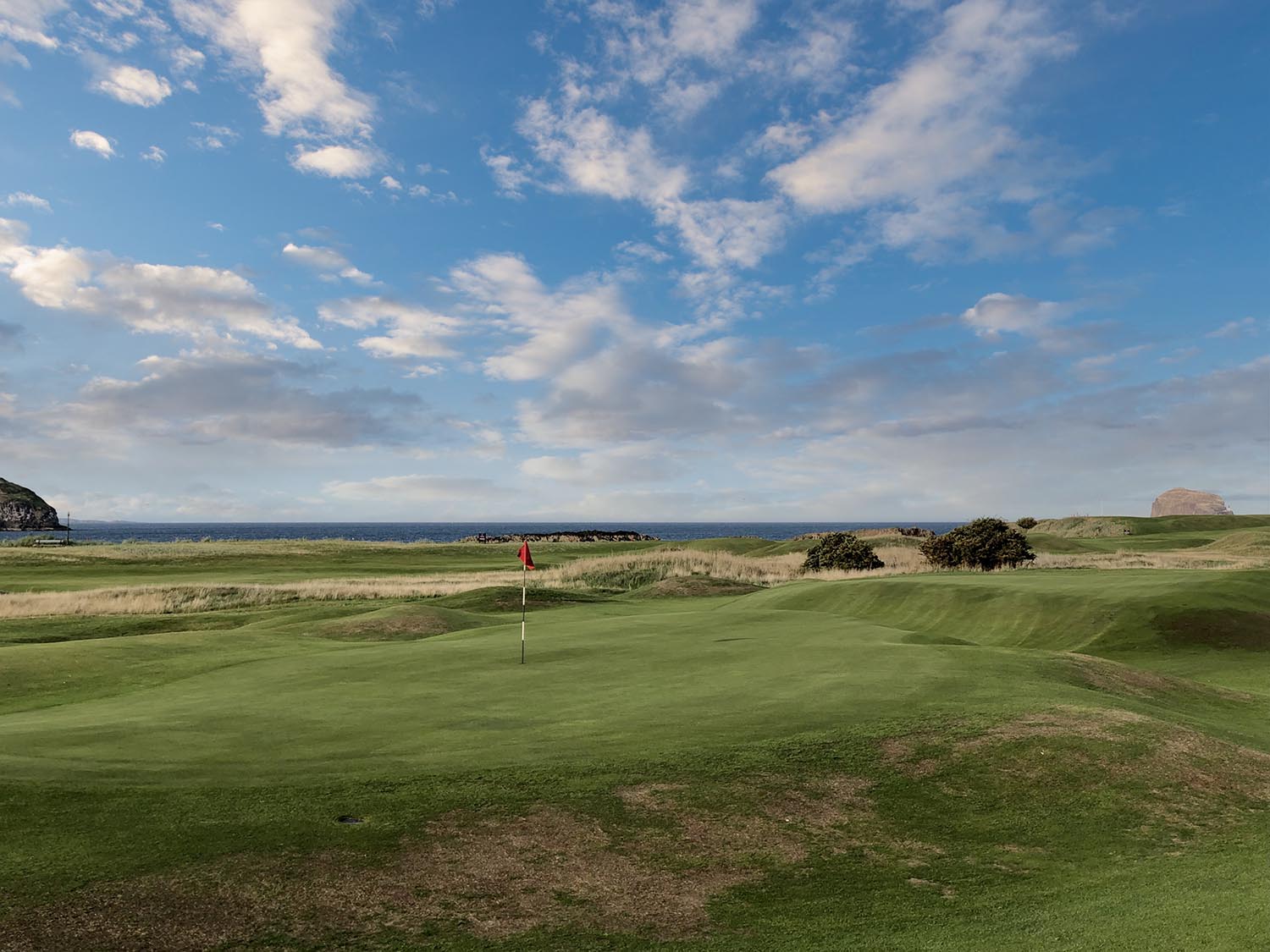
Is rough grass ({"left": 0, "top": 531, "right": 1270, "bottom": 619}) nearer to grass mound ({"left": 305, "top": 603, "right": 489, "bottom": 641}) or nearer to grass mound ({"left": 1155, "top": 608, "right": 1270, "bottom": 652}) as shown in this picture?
grass mound ({"left": 305, "top": 603, "right": 489, "bottom": 641})

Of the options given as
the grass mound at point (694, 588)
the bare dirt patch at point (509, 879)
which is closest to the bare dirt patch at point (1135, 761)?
the bare dirt patch at point (509, 879)

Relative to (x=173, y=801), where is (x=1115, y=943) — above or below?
below

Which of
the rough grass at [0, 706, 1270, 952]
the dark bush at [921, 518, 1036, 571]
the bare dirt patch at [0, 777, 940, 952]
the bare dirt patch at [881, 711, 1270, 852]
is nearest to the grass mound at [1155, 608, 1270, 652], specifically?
the bare dirt patch at [881, 711, 1270, 852]

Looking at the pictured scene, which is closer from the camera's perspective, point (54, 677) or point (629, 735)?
point (629, 735)

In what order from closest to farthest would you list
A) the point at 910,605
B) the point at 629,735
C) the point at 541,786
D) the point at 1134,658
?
the point at 541,786 < the point at 629,735 < the point at 1134,658 < the point at 910,605

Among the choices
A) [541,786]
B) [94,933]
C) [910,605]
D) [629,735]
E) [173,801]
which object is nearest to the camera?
[94,933]

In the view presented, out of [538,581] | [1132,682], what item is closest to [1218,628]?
[1132,682]

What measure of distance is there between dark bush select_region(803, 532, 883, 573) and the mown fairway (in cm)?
3857

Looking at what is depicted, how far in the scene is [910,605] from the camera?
3288cm

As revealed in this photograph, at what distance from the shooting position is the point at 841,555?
5697 cm

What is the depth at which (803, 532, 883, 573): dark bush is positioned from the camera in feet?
184

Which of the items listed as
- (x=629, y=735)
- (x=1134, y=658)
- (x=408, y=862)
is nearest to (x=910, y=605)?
(x=1134, y=658)

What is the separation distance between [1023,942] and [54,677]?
67.8ft

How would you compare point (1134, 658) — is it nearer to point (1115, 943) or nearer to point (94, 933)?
point (1115, 943)
